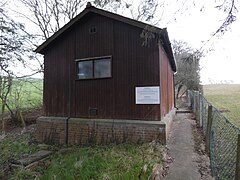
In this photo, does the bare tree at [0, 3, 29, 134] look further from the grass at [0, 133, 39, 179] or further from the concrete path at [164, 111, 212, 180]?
the concrete path at [164, 111, 212, 180]

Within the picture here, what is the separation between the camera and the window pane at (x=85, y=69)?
9242 mm

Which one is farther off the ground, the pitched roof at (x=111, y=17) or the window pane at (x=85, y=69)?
the pitched roof at (x=111, y=17)

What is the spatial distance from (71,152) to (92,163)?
201 cm

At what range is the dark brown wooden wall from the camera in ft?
26.9

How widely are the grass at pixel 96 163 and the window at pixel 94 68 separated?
2.91 metres

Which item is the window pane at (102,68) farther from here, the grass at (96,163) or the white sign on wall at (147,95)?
the grass at (96,163)

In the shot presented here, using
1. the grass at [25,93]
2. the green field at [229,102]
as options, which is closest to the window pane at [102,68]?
the green field at [229,102]

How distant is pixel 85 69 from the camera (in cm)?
938

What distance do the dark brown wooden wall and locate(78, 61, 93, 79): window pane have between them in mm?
237

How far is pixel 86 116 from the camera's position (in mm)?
9234

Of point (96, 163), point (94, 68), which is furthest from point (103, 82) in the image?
point (96, 163)

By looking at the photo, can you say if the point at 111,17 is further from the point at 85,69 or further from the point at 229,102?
the point at 229,102

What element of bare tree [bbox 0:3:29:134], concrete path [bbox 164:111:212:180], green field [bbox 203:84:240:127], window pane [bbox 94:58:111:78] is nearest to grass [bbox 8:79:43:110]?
bare tree [bbox 0:3:29:134]

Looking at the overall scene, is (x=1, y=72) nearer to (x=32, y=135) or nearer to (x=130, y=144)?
(x=32, y=135)
